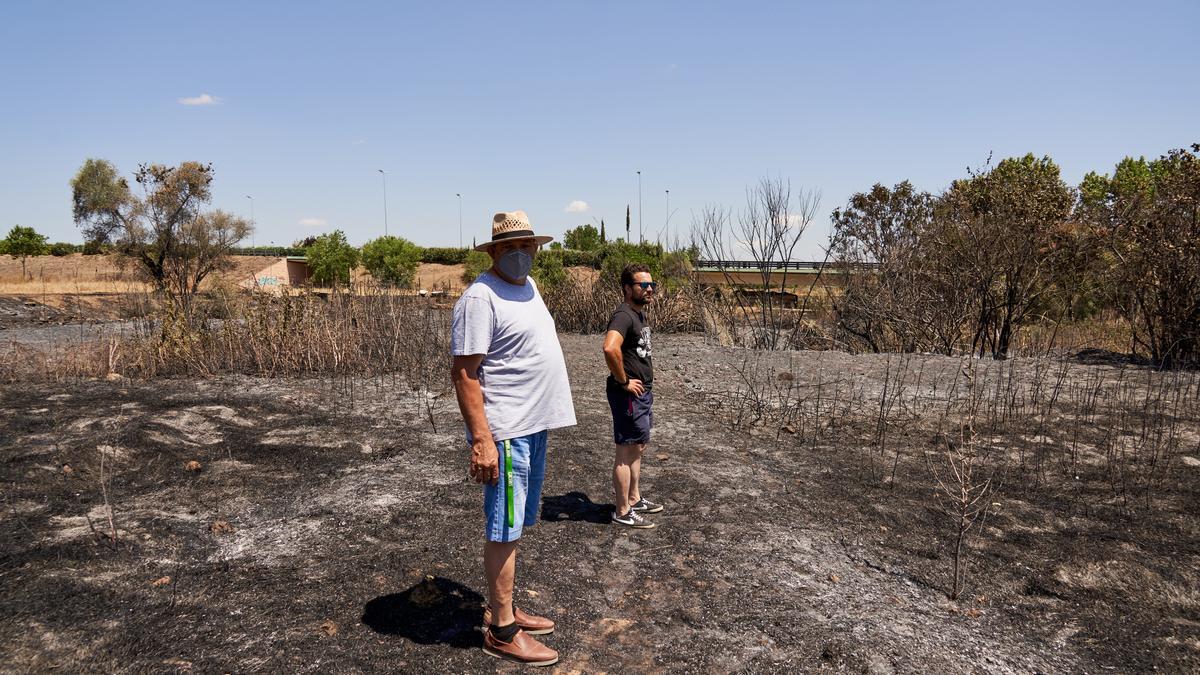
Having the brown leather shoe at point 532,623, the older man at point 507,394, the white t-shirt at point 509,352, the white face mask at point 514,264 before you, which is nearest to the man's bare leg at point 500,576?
the older man at point 507,394

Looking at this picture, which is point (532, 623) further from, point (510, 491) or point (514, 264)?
point (514, 264)

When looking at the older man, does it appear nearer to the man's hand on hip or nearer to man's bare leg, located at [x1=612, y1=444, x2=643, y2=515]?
the man's hand on hip

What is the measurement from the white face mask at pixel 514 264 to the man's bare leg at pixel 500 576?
1.04 m

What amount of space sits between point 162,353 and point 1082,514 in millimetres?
10076

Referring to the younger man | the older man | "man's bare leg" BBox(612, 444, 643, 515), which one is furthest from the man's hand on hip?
"man's bare leg" BBox(612, 444, 643, 515)

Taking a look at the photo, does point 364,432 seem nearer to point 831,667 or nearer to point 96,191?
point 831,667

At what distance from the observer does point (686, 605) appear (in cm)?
373

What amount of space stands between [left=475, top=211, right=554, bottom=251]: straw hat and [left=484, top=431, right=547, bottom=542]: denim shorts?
77cm

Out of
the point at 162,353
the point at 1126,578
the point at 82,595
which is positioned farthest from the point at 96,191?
the point at 1126,578

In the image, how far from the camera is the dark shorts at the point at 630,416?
4.45 meters

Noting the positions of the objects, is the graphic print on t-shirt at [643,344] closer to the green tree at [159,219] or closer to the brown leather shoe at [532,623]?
the brown leather shoe at [532,623]

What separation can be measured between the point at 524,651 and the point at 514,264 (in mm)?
1558

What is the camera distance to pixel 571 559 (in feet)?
14.0

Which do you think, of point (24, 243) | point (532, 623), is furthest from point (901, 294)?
point (24, 243)
